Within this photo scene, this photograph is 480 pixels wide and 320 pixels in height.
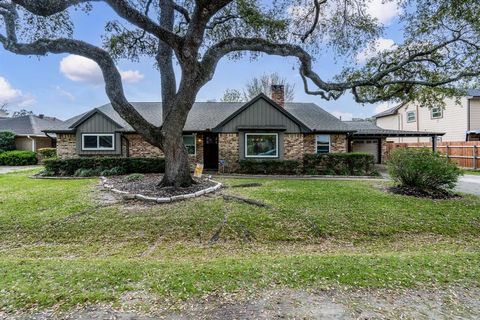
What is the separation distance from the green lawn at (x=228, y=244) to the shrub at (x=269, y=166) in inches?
197

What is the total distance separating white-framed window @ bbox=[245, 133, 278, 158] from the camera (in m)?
16.5

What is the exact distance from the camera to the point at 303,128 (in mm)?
16516

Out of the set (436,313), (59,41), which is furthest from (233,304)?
(59,41)

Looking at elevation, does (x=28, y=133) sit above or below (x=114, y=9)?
below

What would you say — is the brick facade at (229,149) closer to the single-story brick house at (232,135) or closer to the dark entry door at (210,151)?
the single-story brick house at (232,135)

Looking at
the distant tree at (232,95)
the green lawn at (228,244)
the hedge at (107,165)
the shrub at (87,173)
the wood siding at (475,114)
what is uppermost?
the distant tree at (232,95)

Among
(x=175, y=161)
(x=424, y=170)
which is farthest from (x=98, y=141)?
(x=424, y=170)

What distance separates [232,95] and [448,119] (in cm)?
2300

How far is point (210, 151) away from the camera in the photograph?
1800cm

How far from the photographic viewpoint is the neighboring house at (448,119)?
2142cm

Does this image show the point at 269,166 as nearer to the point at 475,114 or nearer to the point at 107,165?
the point at 107,165

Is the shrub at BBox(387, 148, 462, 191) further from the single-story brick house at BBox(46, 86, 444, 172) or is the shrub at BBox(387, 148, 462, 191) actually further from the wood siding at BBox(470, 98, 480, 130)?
the wood siding at BBox(470, 98, 480, 130)

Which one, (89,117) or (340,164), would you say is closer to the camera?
(340,164)

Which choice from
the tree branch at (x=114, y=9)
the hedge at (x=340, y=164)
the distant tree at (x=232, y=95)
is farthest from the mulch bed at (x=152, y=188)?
the distant tree at (x=232, y=95)
